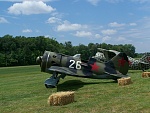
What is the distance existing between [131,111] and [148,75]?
383 inches

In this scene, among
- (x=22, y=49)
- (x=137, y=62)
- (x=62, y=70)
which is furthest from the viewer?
(x=22, y=49)

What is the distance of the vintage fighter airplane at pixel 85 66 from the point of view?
17.3 metres

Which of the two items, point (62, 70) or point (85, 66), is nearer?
point (62, 70)

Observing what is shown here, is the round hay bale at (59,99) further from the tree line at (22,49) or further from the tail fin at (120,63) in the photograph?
the tree line at (22,49)

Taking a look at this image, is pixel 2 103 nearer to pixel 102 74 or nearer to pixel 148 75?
pixel 102 74

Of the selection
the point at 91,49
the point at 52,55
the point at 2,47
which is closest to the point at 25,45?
the point at 2,47

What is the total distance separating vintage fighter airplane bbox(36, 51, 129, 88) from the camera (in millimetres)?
17312

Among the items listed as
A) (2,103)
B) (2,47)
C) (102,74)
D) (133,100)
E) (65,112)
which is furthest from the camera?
(2,47)

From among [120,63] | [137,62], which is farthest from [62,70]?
[137,62]

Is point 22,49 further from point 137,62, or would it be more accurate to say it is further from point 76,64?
point 76,64

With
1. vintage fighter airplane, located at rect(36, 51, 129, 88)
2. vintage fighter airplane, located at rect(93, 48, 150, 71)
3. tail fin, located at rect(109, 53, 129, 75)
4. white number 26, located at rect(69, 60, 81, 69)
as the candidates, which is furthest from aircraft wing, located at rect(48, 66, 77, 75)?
vintage fighter airplane, located at rect(93, 48, 150, 71)

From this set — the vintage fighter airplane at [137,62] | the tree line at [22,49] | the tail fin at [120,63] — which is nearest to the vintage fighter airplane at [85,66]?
the tail fin at [120,63]

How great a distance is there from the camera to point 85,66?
1775 cm

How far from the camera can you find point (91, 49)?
496 feet
